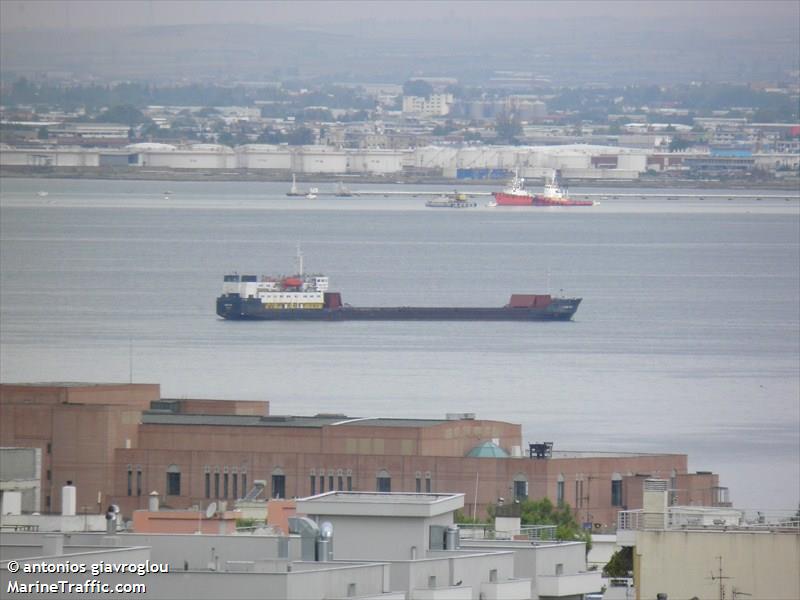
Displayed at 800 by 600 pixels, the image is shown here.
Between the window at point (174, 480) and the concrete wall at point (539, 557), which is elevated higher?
the window at point (174, 480)

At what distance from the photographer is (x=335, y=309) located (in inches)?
1855

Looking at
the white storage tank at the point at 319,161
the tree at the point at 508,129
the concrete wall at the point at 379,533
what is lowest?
the concrete wall at the point at 379,533

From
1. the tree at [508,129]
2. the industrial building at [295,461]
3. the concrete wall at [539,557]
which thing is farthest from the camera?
the tree at [508,129]

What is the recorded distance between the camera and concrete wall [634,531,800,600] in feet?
26.3

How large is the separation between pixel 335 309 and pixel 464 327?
8.17 ft

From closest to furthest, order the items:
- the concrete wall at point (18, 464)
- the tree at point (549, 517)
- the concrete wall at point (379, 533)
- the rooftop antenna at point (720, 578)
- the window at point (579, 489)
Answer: the concrete wall at point (379, 533), the rooftop antenna at point (720, 578), the tree at point (549, 517), the concrete wall at point (18, 464), the window at point (579, 489)

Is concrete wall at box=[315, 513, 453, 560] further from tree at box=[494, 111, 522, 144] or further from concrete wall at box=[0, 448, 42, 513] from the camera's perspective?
tree at box=[494, 111, 522, 144]

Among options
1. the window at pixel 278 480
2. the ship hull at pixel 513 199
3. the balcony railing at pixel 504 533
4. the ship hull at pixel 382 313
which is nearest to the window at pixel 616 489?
the window at pixel 278 480

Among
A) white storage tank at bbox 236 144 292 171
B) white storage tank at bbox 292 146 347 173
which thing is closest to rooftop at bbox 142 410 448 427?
white storage tank at bbox 292 146 347 173

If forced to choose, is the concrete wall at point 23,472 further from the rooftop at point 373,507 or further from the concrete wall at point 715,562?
the concrete wall at point 715,562

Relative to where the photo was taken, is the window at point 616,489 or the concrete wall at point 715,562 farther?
the window at point 616,489

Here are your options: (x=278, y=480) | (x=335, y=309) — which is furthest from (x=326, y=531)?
(x=335, y=309)

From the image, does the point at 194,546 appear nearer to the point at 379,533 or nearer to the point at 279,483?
the point at 379,533

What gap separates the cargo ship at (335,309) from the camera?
46.8 m
